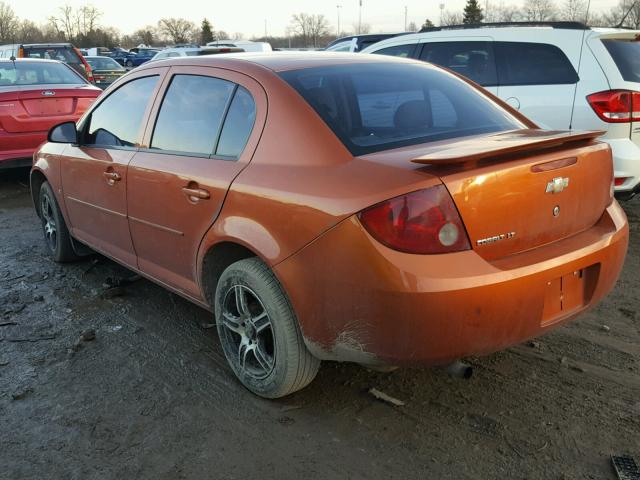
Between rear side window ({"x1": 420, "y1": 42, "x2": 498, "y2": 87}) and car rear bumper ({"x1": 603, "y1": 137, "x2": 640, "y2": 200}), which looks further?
rear side window ({"x1": 420, "y1": 42, "x2": 498, "y2": 87})

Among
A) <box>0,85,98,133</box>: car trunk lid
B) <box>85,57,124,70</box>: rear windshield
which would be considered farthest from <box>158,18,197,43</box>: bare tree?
<box>0,85,98,133</box>: car trunk lid

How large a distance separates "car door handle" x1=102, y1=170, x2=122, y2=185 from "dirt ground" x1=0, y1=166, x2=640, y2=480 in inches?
36.7

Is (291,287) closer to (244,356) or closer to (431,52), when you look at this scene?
(244,356)

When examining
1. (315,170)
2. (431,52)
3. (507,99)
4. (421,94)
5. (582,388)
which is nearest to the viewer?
(315,170)

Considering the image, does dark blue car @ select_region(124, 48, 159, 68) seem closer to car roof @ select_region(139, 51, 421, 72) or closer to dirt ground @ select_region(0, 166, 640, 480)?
car roof @ select_region(139, 51, 421, 72)

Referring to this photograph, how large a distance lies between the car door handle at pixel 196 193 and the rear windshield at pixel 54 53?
41.7 feet

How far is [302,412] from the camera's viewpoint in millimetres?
2893

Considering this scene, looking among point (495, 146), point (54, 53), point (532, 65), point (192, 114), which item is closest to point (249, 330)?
point (192, 114)

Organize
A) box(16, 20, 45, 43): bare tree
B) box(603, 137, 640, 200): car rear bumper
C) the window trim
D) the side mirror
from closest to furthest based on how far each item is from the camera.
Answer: the window trim → the side mirror → box(603, 137, 640, 200): car rear bumper → box(16, 20, 45, 43): bare tree

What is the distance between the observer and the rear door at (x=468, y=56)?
6.11 m

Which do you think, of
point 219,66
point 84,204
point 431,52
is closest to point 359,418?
point 219,66

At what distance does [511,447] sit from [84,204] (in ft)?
10.7

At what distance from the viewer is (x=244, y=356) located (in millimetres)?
3039

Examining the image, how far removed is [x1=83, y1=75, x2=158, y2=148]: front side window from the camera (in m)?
3.74
